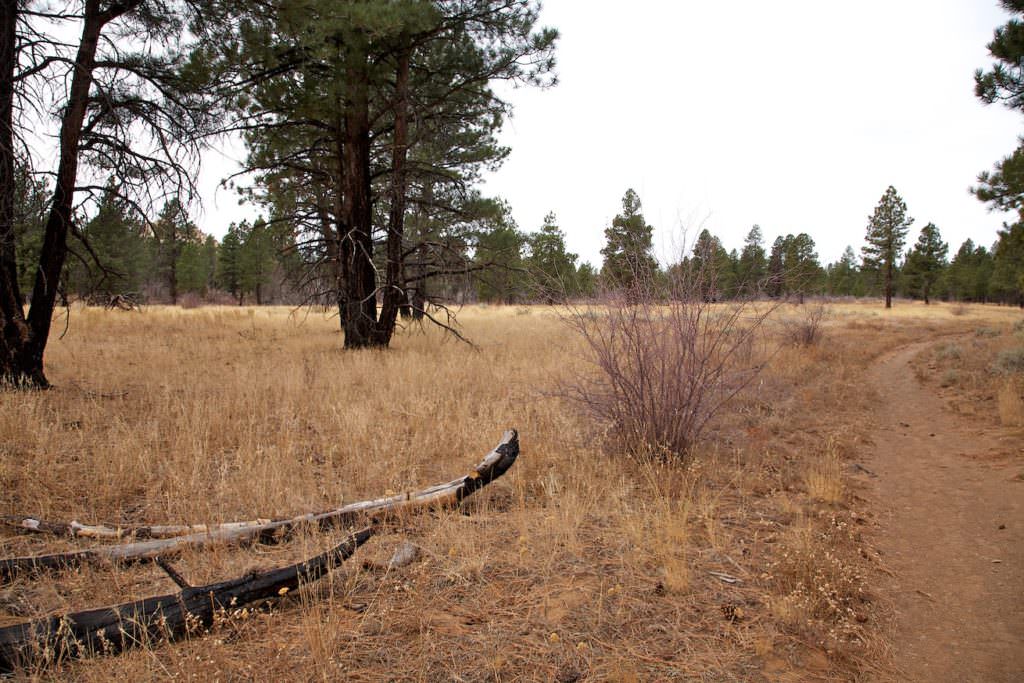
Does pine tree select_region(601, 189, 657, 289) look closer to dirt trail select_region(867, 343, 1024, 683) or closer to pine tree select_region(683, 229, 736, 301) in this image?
pine tree select_region(683, 229, 736, 301)

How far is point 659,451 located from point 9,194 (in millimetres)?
7082

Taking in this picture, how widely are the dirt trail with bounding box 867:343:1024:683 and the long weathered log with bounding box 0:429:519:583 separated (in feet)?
8.36

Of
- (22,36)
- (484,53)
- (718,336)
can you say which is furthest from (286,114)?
(718,336)

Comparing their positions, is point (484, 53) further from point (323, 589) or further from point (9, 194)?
point (323, 589)

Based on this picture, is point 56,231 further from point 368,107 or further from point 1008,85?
point 1008,85

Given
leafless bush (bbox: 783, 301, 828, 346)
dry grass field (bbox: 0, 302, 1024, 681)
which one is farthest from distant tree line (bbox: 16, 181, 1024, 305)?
dry grass field (bbox: 0, 302, 1024, 681)

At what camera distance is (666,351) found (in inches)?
187

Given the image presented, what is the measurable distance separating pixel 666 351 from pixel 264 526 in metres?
3.48

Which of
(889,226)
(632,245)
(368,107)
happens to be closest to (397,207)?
(368,107)

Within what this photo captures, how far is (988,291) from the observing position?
62406mm

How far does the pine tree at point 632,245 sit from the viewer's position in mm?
4777

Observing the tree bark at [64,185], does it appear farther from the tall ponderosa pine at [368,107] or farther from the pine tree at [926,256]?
the pine tree at [926,256]

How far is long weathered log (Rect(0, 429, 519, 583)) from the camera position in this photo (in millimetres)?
2869

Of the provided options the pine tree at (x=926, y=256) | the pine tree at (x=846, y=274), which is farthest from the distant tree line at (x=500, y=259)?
the pine tree at (x=846, y=274)
